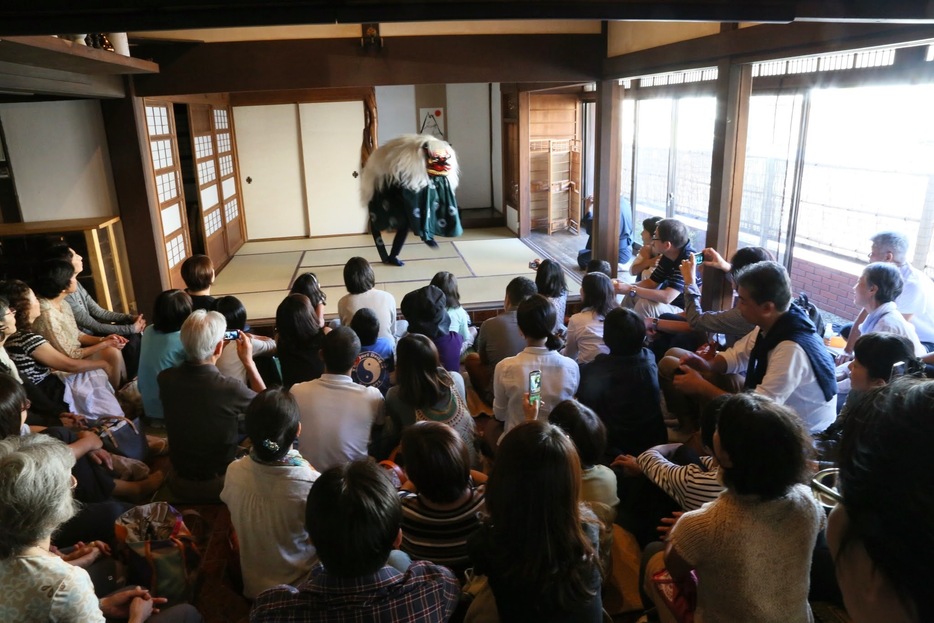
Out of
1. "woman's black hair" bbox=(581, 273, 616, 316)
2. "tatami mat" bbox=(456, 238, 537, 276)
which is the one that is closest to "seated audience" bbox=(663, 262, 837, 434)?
"woman's black hair" bbox=(581, 273, 616, 316)

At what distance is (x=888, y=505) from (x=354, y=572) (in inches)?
37.1

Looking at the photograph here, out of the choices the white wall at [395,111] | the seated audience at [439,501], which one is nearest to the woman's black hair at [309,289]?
the seated audience at [439,501]

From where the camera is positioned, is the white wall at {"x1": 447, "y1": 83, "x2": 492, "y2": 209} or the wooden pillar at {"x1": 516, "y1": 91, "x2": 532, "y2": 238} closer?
the wooden pillar at {"x1": 516, "y1": 91, "x2": 532, "y2": 238}

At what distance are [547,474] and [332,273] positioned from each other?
5.34 metres

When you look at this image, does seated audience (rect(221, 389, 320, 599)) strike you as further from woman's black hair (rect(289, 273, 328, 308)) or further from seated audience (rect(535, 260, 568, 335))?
seated audience (rect(535, 260, 568, 335))

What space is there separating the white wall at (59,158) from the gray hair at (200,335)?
10.7ft

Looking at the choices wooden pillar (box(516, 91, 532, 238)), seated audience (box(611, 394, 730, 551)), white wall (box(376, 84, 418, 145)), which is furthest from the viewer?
white wall (box(376, 84, 418, 145))

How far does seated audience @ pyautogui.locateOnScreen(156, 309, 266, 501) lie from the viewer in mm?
2346

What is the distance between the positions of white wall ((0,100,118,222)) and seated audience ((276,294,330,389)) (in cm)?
296

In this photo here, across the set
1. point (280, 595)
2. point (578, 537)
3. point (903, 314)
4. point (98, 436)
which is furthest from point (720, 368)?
point (98, 436)

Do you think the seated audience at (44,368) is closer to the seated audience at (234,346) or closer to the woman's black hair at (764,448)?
the seated audience at (234,346)

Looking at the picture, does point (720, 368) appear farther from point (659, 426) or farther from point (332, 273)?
point (332, 273)

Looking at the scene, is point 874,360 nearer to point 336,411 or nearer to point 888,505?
point 888,505

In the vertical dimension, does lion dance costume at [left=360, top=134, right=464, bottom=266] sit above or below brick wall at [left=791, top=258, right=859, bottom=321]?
above
